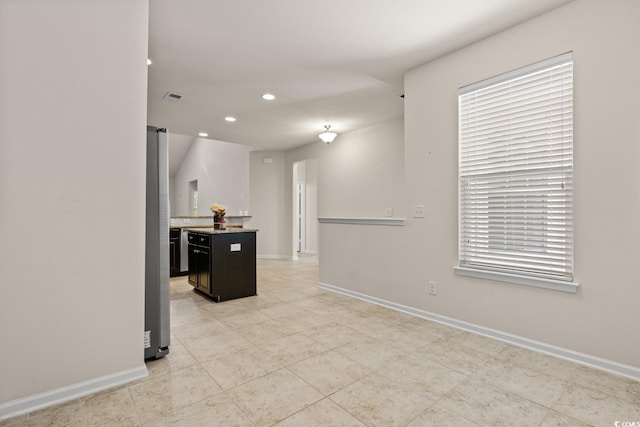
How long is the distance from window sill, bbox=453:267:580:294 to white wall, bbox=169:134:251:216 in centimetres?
611

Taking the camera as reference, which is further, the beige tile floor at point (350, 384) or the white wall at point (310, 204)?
the white wall at point (310, 204)

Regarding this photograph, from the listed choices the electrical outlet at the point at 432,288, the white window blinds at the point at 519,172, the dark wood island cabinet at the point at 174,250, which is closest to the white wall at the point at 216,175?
the dark wood island cabinet at the point at 174,250

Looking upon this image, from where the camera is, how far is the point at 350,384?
1991 millimetres

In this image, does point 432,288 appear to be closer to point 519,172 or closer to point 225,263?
point 519,172

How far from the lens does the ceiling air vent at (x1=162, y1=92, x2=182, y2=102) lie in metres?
4.20

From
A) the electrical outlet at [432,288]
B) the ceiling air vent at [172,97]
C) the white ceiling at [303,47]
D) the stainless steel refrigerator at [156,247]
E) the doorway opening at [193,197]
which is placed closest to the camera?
the stainless steel refrigerator at [156,247]

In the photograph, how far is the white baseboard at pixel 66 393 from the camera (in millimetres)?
1682

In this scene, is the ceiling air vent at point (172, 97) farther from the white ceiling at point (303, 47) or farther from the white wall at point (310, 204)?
the white wall at point (310, 204)

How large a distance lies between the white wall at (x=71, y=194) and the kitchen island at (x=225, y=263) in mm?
1822

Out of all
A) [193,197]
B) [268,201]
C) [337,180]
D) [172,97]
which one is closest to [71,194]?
[172,97]

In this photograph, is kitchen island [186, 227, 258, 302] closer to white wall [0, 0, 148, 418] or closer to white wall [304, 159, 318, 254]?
white wall [0, 0, 148, 418]

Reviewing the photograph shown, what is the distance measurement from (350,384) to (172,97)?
161 inches

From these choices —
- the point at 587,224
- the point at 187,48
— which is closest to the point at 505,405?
the point at 587,224

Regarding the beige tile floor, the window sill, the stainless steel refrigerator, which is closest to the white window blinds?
the window sill
